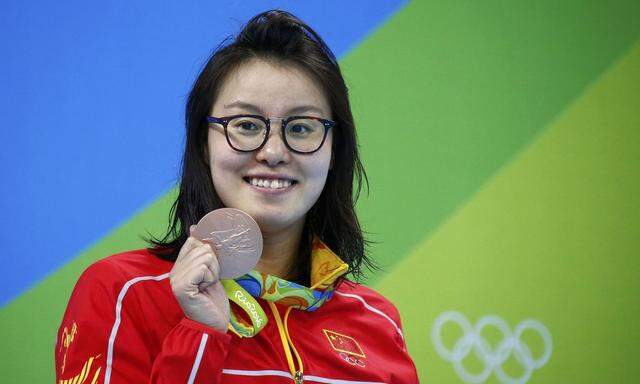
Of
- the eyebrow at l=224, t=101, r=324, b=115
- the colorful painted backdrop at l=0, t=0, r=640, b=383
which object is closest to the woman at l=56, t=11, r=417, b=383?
the eyebrow at l=224, t=101, r=324, b=115

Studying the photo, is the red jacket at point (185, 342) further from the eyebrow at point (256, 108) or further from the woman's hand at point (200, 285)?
the eyebrow at point (256, 108)

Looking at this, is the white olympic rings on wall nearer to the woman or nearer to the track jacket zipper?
the woman

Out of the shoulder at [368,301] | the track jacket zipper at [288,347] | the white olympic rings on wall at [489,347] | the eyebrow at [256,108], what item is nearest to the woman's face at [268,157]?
the eyebrow at [256,108]

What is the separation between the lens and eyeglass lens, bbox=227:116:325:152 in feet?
4.21

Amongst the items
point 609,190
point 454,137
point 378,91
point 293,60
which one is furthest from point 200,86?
point 609,190

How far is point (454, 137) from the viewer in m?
2.22

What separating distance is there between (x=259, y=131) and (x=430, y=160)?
99 cm

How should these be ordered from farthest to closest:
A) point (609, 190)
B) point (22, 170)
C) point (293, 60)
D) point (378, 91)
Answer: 1. point (609, 190)
2. point (378, 91)
3. point (22, 170)
4. point (293, 60)

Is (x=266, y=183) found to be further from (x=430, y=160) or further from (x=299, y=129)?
(x=430, y=160)

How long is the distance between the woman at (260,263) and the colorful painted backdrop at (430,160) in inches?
22.6

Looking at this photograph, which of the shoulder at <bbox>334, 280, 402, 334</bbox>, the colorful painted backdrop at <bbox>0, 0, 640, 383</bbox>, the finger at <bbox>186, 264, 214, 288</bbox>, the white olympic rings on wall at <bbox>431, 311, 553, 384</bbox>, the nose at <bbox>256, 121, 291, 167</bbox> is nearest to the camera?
the finger at <bbox>186, 264, 214, 288</bbox>

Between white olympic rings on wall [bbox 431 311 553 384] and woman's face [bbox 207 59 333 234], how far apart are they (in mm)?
951

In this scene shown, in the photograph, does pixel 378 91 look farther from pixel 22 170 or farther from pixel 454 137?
pixel 22 170

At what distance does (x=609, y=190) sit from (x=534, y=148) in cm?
26
